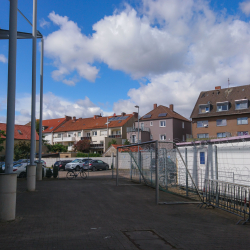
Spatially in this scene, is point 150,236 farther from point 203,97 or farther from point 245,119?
point 203,97

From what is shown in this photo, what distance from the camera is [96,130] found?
7069 centimetres

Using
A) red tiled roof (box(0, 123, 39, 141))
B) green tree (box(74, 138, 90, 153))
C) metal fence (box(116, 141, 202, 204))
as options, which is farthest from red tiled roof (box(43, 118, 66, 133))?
metal fence (box(116, 141, 202, 204))

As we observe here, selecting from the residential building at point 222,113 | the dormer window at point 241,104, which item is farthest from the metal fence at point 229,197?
the dormer window at point 241,104

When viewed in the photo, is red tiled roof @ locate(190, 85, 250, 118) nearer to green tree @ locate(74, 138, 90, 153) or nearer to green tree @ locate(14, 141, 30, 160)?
green tree @ locate(74, 138, 90, 153)

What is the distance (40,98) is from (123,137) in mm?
47536

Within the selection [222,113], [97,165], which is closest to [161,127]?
[222,113]

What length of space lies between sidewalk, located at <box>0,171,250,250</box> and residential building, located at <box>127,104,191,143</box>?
151 ft

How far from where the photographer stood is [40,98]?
1912cm

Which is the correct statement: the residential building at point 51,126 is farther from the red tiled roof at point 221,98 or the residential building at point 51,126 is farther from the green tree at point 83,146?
the red tiled roof at point 221,98

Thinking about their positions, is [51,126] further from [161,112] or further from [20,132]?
[161,112]

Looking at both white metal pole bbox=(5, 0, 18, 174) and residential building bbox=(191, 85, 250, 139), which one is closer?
white metal pole bbox=(5, 0, 18, 174)

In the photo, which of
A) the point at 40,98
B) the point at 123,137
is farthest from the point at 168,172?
the point at 123,137

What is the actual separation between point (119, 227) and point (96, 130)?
64.4 m

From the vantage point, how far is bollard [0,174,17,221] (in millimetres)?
7090
